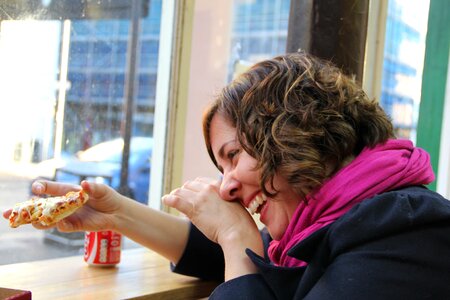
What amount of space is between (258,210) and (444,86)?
2.05 m

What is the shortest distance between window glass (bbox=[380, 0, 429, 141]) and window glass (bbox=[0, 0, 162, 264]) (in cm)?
133

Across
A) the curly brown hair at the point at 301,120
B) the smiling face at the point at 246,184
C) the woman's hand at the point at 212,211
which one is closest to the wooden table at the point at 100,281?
the woman's hand at the point at 212,211

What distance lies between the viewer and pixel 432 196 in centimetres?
95

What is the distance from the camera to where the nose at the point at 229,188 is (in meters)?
1.19

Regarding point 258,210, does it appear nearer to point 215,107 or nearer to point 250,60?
point 215,107

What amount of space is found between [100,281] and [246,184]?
1.47 ft

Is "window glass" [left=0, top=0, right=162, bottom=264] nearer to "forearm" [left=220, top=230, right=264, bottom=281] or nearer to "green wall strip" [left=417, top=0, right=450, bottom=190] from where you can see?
"forearm" [left=220, top=230, right=264, bottom=281]

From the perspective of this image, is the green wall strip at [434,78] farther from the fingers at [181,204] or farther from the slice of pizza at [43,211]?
the slice of pizza at [43,211]

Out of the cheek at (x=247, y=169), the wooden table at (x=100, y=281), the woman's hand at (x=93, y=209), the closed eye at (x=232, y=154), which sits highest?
the closed eye at (x=232, y=154)

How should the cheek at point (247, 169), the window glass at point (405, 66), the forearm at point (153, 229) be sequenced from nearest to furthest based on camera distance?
the cheek at point (247, 169) < the forearm at point (153, 229) < the window glass at point (405, 66)

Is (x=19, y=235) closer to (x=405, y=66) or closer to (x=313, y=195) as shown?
(x=313, y=195)

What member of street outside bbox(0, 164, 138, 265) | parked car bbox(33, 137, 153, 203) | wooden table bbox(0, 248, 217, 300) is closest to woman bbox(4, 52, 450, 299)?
wooden table bbox(0, 248, 217, 300)

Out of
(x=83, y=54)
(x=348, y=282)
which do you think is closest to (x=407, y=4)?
(x=83, y=54)

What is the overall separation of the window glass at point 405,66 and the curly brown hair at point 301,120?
175cm
